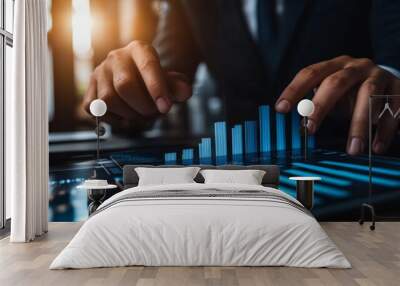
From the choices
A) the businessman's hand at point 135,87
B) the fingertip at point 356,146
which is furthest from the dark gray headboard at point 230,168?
the fingertip at point 356,146

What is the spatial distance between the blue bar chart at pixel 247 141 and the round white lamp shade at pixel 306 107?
0.37 metres

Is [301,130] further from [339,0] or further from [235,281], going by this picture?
[235,281]

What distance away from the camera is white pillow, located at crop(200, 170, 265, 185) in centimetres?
655

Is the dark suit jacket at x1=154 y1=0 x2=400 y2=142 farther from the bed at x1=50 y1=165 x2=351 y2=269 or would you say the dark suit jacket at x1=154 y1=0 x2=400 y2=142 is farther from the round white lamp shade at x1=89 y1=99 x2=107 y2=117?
the bed at x1=50 y1=165 x2=351 y2=269

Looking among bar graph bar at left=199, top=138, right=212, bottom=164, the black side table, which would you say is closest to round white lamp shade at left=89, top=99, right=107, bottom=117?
bar graph bar at left=199, top=138, right=212, bottom=164

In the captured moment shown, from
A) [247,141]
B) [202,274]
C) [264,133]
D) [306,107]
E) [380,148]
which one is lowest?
[202,274]

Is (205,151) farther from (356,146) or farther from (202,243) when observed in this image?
(202,243)

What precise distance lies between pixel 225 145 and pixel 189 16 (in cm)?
180

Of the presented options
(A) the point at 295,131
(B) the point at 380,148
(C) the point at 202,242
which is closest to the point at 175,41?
(A) the point at 295,131

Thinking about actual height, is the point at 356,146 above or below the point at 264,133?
below

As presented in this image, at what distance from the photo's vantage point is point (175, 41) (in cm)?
741

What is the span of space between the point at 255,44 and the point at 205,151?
158cm

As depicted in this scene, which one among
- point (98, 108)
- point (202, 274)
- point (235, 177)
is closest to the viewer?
point (202, 274)

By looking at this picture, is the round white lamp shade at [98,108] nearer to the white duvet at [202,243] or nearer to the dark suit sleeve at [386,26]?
the white duvet at [202,243]
